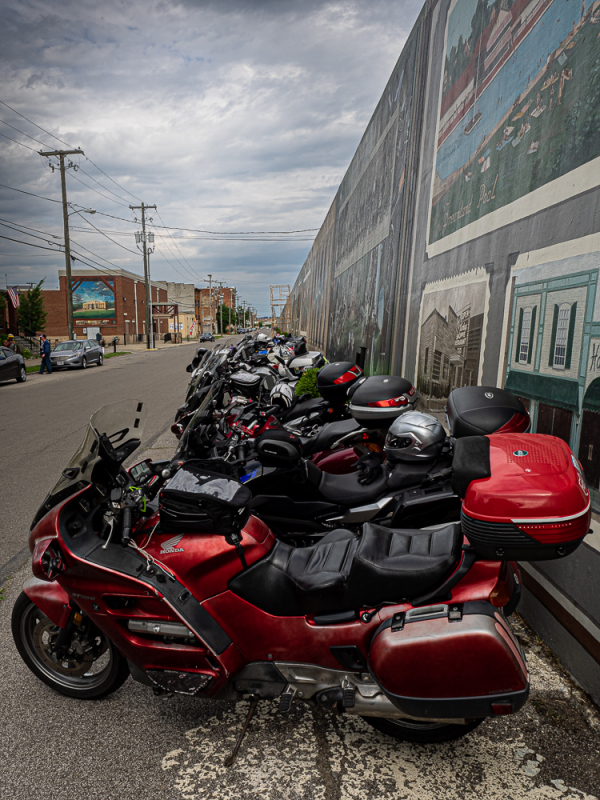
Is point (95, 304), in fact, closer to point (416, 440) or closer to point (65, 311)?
point (65, 311)

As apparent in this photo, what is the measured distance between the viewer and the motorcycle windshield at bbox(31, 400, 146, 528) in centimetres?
212

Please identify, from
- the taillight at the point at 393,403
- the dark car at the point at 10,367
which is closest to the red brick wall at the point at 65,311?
the dark car at the point at 10,367

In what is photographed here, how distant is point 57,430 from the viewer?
872cm

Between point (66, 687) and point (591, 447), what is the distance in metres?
2.77

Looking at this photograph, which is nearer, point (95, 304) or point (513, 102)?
point (513, 102)

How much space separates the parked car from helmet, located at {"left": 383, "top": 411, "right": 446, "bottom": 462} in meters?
22.4

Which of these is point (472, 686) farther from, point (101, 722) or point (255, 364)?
point (255, 364)

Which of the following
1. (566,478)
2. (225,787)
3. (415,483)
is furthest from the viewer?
(415,483)

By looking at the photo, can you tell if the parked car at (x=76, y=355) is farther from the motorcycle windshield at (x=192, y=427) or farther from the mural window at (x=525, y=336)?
the mural window at (x=525, y=336)

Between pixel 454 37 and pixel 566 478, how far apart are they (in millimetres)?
5076

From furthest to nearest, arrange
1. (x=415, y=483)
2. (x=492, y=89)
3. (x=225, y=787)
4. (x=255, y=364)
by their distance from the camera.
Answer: (x=255, y=364)
(x=492, y=89)
(x=415, y=483)
(x=225, y=787)

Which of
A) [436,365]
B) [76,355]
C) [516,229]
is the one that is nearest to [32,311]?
[76,355]

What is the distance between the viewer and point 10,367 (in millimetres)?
16844

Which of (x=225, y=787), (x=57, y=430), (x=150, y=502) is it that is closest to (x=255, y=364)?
(x=57, y=430)
